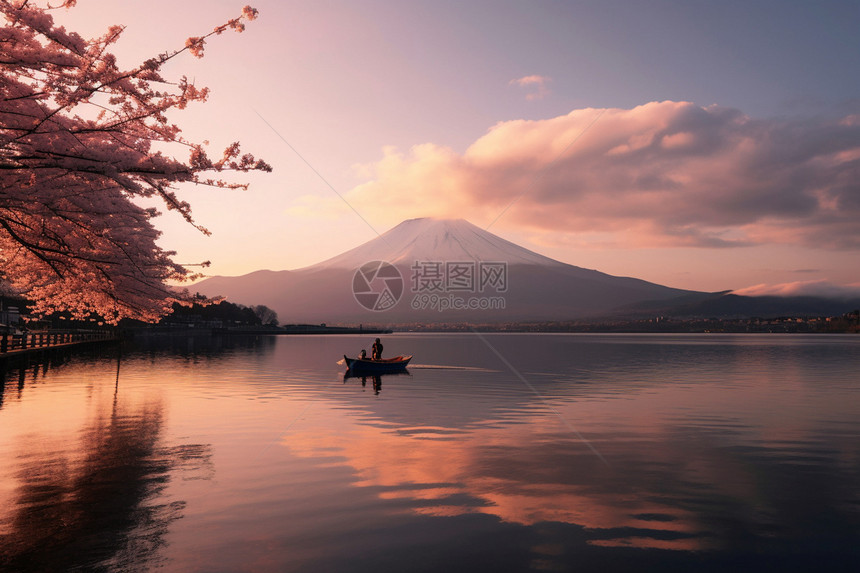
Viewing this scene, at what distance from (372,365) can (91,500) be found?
37697mm

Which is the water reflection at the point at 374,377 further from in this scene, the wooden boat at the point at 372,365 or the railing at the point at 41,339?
the railing at the point at 41,339

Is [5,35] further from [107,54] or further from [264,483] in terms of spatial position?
[264,483]

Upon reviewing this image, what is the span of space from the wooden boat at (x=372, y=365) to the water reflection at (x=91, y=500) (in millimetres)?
28413

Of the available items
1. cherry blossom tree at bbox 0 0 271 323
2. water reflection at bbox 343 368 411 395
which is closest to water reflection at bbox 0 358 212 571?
cherry blossom tree at bbox 0 0 271 323

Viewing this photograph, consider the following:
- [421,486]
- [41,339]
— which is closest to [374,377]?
[41,339]

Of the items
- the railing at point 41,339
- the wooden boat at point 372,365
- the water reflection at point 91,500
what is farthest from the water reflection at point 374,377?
the railing at point 41,339

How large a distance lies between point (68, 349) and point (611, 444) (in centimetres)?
6881

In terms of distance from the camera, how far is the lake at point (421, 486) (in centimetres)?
892

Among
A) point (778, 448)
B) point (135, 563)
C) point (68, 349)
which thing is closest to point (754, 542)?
point (135, 563)

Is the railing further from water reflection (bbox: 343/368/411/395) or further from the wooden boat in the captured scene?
the wooden boat

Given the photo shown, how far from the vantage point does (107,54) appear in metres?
14.9

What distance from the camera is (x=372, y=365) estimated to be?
4903 cm

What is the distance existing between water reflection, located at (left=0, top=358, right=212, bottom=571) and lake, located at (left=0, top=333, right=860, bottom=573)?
5 cm

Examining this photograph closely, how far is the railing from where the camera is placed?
4930 centimetres
